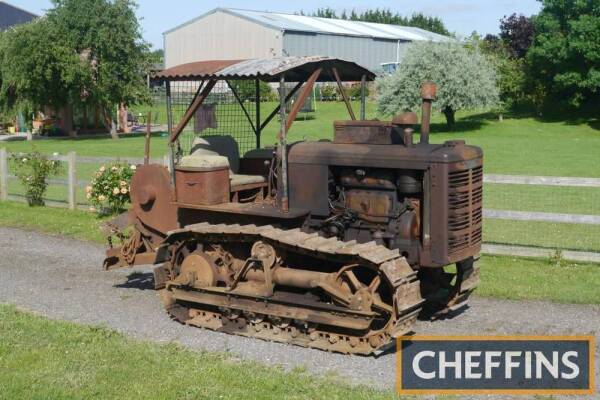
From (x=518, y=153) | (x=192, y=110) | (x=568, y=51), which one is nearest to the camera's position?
(x=192, y=110)

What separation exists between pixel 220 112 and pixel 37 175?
25.6 ft

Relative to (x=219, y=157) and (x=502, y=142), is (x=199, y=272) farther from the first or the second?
(x=502, y=142)

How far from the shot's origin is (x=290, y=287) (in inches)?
295

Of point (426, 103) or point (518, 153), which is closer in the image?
point (426, 103)

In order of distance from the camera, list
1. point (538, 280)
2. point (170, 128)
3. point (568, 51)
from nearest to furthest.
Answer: point (170, 128) < point (538, 280) < point (568, 51)

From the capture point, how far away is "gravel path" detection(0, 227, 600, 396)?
6.75 metres

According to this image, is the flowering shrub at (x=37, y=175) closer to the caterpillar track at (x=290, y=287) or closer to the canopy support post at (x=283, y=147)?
the caterpillar track at (x=290, y=287)

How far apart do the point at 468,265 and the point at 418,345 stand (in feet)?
4.12

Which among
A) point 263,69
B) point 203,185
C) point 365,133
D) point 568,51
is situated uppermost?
point 568,51

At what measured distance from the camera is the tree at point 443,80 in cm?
3731

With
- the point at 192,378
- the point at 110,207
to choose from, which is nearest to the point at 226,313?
the point at 192,378

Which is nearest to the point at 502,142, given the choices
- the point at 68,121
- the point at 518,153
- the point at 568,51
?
the point at 518,153

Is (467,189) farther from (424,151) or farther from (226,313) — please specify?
(226,313)

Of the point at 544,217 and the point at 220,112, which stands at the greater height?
the point at 220,112
